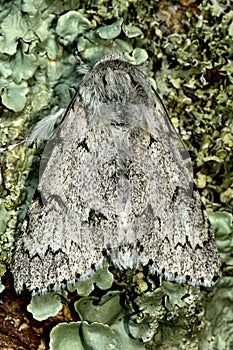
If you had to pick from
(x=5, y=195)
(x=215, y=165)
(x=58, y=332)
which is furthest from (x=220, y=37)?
(x=58, y=332)

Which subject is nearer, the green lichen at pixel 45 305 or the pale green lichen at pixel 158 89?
the green lichen at pixel 45 305

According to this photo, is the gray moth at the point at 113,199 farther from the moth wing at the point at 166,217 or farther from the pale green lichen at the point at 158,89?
the pale green lichen at the point at 158,89

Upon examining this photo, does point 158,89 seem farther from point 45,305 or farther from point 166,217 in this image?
point 45,305

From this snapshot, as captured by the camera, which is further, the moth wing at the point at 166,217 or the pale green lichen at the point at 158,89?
the pale green lichen at the point at 158,89

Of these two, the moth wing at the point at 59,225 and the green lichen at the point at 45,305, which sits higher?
the moth wing at the point at 59,225

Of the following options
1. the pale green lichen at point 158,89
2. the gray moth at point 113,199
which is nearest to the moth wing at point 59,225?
the gray moth at point 113,199

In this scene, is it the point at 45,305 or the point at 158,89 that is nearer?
the point at 45,305

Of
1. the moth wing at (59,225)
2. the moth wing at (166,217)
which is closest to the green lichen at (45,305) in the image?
the moth wing at (59,225)

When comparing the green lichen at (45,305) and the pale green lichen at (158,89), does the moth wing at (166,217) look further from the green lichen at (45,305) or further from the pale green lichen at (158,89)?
the green lichen at (45,305)

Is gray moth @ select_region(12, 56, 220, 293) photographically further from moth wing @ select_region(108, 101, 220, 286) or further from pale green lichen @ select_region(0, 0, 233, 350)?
pale green lichen @ select_region(0, 0, 233, 350)

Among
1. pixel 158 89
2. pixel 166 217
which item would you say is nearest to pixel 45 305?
pixel 166 217
